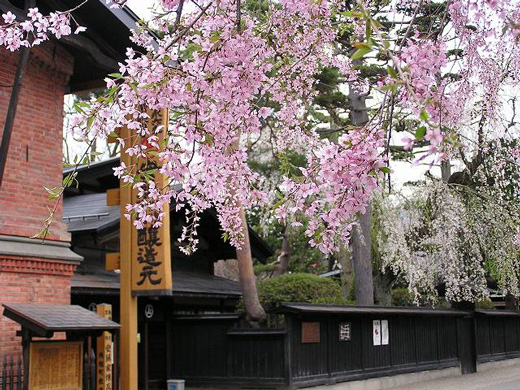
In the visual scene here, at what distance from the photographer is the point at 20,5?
11.0 m

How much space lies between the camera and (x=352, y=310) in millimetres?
16125

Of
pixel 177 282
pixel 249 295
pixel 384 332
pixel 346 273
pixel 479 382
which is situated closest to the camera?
pixel 177 282

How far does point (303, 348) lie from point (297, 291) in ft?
11.2

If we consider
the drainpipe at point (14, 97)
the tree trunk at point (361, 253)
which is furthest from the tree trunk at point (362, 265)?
the drainpipe at point (14, 97)

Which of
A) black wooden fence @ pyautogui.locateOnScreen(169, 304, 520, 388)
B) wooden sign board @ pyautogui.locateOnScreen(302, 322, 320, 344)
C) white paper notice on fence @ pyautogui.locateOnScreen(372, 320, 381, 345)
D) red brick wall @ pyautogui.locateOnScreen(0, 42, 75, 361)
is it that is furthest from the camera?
white paper notice on fence @ pyautogui.locateOnScreen(372, 320, 381, 345)

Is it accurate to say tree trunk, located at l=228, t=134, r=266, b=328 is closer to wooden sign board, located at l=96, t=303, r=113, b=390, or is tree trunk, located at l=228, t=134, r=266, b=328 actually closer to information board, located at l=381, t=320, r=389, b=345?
information board, located at l=381, t=320, r=389, b=345

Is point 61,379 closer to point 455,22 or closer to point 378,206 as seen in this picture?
point 455,22

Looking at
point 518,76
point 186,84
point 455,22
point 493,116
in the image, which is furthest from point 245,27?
point 493,116

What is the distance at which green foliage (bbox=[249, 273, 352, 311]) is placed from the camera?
61.0 ft

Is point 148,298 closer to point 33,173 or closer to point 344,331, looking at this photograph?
point 344,331

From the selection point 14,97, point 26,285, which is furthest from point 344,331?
point 14,97

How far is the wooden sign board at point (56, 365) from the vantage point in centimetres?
902

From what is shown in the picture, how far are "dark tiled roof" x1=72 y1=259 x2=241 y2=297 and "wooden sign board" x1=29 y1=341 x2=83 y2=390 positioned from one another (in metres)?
3.67

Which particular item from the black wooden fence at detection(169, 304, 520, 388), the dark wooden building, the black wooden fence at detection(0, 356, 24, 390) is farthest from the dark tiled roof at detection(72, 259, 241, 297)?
the black wooden fence at detection(0, 356, 24, 390)
